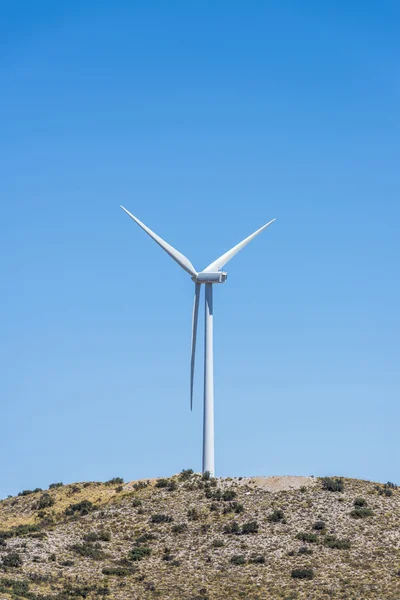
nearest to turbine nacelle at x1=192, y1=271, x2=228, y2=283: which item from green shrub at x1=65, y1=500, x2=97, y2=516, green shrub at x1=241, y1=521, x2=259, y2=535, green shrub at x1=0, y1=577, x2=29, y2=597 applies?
green shrub at x1=65, y1=500, x2=97, y2=516

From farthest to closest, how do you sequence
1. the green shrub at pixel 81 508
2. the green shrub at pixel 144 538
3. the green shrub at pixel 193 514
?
1. the green shrub at pixel 81 508
2. the green shrub at pixel 193 514
3. the green shrub at pixel 144 538

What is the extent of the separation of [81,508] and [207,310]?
25807 mm

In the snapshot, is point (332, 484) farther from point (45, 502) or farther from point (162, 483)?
point (45, 502)

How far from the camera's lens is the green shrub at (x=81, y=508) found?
396 ft

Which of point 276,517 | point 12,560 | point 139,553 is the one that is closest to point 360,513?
point 276,517

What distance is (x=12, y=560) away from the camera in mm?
102875

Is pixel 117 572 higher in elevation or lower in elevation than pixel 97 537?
lower

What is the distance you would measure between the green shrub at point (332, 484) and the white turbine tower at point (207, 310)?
41.2 ft

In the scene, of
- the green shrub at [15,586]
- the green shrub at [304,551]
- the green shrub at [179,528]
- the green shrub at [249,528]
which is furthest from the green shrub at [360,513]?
the green shrub at [15,586]

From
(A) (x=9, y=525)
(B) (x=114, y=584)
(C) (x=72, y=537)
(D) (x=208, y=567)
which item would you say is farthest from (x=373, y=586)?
(A) (x=9, y=525)

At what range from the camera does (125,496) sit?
124 meters

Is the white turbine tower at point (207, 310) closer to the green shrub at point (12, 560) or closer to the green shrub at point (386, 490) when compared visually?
the green shrub at point (386, 490)

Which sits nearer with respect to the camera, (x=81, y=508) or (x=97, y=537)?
(x=97, y=537)

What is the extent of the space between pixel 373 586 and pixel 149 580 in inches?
790
